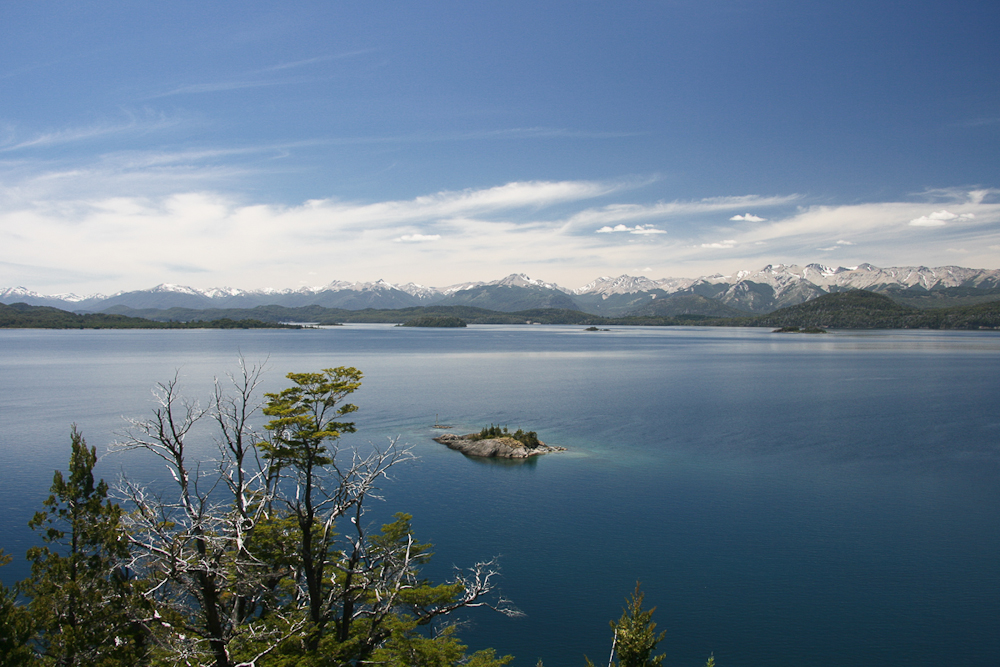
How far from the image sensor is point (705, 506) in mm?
34469

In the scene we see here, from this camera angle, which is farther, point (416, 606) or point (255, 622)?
point (416, 606)

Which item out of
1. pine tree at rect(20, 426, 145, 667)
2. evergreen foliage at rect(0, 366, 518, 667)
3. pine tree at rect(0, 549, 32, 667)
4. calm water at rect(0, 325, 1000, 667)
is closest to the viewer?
pine tree at rect(0, 549, 32, 667)

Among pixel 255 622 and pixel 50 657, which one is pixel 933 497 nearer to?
pixel 255 622

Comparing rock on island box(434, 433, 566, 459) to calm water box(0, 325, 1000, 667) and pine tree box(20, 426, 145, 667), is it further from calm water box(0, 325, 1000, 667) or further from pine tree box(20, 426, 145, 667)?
pine tree box(20, 426, 145, 667)

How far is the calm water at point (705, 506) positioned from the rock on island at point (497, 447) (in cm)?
222

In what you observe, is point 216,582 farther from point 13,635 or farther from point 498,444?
point 498,444

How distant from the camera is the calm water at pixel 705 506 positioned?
22312 mm

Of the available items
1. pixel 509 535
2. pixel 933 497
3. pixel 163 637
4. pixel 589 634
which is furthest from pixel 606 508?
pixel 163 637

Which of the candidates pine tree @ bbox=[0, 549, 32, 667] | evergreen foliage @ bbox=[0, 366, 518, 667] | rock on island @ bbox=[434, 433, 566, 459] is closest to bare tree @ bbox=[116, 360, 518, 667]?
evergreen foliage @ bbox=[0, 366, 518, 667]

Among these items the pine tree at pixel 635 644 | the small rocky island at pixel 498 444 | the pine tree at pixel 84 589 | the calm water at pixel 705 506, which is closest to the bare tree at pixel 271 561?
the pine tree at pixel 84 589

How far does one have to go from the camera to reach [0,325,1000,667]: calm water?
878 inches

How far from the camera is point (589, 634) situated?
21.8 metres

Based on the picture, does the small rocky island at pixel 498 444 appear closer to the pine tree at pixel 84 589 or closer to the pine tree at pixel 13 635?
the pine tree at pixel 84 589

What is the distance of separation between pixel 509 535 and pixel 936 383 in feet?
277
